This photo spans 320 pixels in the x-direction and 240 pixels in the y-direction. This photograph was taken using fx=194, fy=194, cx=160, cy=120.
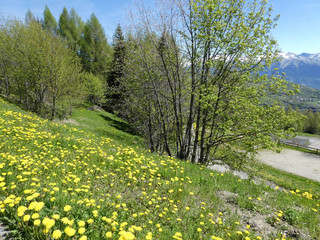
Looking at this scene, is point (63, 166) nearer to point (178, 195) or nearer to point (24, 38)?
point (178, 195)

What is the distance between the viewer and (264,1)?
8391 mm

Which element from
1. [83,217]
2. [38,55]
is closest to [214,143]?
[83,217]

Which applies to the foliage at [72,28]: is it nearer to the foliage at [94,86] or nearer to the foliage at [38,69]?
the foliage at [94,86]

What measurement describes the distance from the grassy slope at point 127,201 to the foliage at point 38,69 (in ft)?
45.6

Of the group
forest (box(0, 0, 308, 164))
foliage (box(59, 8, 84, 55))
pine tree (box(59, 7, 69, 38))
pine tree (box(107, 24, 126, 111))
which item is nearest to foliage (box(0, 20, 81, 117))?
pine tree (box(107, 24, 126, 111))

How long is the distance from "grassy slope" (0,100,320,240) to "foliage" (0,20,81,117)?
45.6 ft

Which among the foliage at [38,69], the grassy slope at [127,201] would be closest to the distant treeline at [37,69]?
the foliage at [38,69]

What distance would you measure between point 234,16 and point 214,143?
6.11 metres

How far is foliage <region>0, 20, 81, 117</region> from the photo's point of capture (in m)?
17.8

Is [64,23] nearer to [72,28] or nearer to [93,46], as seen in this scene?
[72,28]

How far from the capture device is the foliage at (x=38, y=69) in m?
17.8

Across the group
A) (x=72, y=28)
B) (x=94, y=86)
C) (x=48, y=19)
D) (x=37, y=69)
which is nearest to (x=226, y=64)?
(x=37, y=69)

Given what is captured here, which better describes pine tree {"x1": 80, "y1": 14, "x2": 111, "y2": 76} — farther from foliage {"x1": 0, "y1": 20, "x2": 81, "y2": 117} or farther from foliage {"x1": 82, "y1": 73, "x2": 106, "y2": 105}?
foliage {"x1": 0, "y1": 20, "x2": 81, "y2": 117}

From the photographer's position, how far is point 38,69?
59.3 feet
